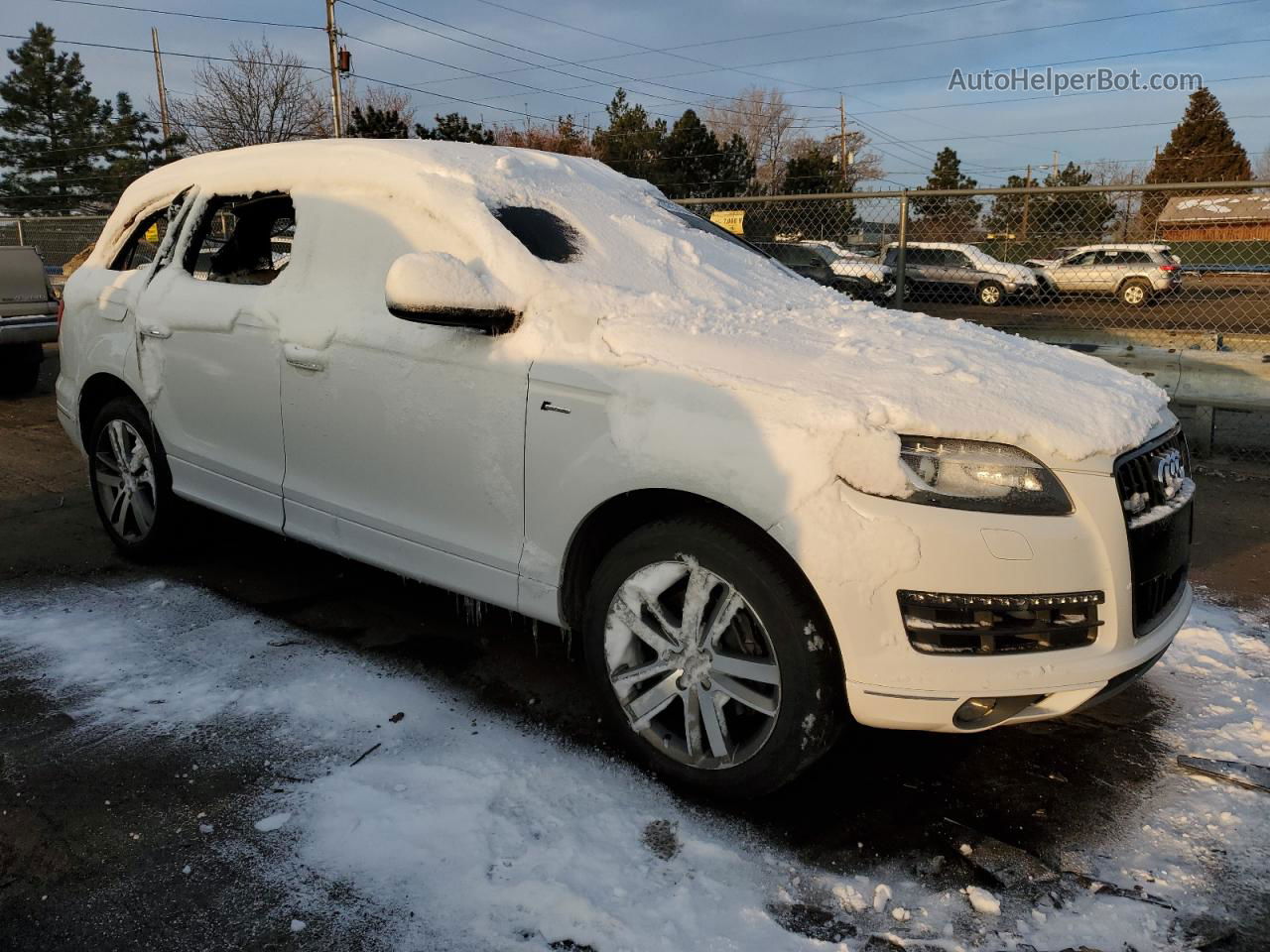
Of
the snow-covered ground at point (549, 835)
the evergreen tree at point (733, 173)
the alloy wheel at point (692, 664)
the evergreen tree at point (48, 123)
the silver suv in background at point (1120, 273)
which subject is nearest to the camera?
the snow-covered ground at point (549, 835)

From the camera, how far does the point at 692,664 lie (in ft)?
8.52

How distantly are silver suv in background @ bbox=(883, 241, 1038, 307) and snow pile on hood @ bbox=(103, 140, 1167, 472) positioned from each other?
602cm

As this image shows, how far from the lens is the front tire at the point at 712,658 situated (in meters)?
2.36

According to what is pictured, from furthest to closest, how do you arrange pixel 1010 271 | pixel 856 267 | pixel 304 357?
pixel 1010 271 < pixel 856 267 < pixel 304 357

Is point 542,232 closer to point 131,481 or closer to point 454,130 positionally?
point 131,481

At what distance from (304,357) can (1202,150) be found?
6357cm

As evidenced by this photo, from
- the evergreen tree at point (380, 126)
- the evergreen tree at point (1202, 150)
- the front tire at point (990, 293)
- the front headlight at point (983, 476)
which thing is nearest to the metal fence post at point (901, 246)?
the front tire at point (990, 293)

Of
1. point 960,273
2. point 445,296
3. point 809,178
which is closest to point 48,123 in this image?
point 809,178

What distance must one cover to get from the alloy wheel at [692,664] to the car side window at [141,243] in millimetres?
3214

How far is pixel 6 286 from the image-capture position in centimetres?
948

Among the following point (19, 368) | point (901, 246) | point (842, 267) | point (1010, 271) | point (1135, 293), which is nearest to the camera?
point (901, 246)

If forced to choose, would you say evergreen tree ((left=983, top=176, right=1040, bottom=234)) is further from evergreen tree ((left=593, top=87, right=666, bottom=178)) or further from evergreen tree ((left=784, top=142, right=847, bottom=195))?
evergreen tree ((left=593, top=87, right=666, bottom=178))

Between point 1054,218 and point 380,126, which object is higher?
point 380,126

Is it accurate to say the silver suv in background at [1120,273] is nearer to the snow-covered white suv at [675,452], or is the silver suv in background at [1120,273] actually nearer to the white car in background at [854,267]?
the white car in background at [854,267]
